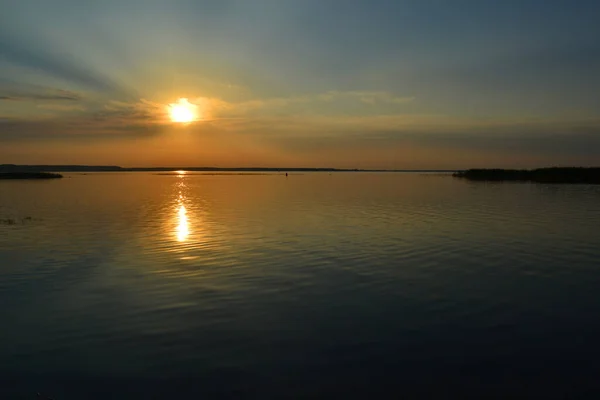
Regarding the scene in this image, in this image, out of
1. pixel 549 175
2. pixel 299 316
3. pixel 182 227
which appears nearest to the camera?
pixel 299 316

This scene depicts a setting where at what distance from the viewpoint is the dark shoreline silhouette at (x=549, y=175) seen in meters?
106

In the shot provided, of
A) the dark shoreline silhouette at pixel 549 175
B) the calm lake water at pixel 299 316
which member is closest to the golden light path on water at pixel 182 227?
the calm lake water at pixel 299 316

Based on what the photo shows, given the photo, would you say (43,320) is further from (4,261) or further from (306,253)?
(306,253)

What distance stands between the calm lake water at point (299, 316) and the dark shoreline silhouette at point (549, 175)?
92.3 m

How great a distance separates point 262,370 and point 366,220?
29.0 metres

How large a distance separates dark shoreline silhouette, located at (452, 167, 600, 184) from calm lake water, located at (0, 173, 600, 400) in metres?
92.3

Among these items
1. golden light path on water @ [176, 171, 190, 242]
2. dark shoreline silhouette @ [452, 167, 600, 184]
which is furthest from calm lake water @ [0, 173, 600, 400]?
dark shoreline silhouette @ [452, 167, 600, 184]

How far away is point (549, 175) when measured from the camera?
377ft

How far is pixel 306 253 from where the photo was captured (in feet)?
79.0

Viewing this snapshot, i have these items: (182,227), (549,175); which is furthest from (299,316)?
(549,175)

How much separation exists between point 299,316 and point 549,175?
121 metres

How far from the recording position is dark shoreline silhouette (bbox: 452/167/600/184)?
10638 centimetres

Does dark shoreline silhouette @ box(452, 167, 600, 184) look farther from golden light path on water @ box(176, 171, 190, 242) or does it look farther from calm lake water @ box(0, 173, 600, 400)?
golden light path on water @ box(176, 171, 190, 242)

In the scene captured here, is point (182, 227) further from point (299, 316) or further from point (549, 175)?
point (549, 175)
